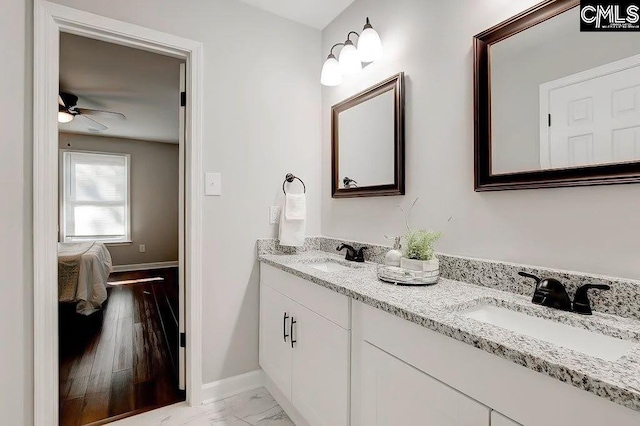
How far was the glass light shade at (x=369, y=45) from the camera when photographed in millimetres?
1729

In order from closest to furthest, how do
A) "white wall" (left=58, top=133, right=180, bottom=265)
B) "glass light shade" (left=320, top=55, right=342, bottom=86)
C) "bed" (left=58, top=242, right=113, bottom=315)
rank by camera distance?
"glass light shade" (left=320, top=55, right=342, bottom=86) < "bed" (left=58, top=242, right=113, bottom=315) < "white wall" (left=58, top=133, right=180, bottom=265)

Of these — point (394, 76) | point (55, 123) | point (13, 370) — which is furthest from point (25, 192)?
point (394, 76)

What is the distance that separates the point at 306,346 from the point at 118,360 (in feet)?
5.76

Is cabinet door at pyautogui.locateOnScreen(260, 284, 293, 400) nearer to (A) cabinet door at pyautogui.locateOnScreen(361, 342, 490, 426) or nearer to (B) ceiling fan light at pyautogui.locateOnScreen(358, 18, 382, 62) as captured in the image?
(A) cabinet door at pyautogui.locateOnScreen(361, 342, 490, 426)

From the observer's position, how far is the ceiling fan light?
1.73 metres

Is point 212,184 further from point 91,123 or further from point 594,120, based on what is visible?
point 91,123

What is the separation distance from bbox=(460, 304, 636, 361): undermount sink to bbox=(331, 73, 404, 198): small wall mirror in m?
0.74

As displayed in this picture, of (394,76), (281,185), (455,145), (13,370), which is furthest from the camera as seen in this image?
(281,185)

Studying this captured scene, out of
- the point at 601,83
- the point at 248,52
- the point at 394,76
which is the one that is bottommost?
the point at 601,83

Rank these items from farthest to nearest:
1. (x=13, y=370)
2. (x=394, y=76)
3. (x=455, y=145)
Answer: (x=394, y=76) → (x=455, y=145) → (x=13, y=370)

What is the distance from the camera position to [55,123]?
5.14ft

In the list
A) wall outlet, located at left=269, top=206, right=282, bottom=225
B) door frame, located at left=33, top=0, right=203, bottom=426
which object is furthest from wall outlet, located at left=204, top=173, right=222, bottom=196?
door frame, located at left=33, top=0, right=203, bottom=426

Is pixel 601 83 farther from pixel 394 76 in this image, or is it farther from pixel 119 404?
pixel 119 404

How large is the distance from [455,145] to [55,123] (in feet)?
6.30
